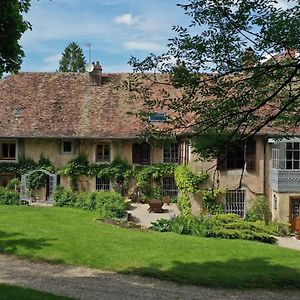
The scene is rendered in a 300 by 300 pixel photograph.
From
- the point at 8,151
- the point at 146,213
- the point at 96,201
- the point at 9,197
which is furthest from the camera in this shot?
the point at 8,151

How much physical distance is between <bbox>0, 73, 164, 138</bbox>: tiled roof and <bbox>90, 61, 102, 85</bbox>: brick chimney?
1.36 feet

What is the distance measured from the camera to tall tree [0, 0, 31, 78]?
1077cm

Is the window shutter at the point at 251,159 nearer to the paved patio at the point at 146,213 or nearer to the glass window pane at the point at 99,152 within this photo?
the paved patio at the point at 146,213

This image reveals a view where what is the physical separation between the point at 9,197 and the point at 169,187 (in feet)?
34.3

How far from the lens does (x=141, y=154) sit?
34719 mm

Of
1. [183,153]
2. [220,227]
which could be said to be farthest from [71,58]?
[220,227]

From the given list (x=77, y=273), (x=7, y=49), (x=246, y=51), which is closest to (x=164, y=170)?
(x=77, y=273)

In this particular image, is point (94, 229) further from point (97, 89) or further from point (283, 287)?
point (97, 89)

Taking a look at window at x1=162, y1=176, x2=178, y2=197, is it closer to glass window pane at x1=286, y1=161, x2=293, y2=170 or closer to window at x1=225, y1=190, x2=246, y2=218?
window at x1=225, y1=190, x2=246, y2=218

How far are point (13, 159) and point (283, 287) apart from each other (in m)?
24.6

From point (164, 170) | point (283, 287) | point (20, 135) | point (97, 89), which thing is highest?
point (97, 89)

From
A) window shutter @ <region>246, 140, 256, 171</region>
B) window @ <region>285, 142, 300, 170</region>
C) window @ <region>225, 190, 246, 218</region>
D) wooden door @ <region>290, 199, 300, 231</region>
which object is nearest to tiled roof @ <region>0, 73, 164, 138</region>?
window @ <region>225, 190, 246, 218</region>

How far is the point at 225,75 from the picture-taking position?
887cm

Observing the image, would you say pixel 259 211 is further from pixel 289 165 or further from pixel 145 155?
pixel 145 155
